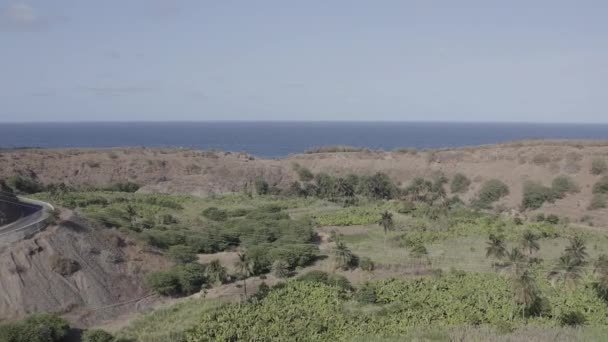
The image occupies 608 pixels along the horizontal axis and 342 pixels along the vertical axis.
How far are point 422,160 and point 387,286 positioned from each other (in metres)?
88.8

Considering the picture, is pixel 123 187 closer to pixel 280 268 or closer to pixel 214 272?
pixel 280 268

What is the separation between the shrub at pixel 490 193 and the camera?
111 meters

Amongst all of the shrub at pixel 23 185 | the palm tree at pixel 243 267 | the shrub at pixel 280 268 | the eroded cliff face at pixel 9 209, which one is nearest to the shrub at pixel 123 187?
the shrub at pixel 23 185

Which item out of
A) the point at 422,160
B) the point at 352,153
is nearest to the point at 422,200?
the point at 422,160

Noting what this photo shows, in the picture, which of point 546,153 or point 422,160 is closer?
point 546,153

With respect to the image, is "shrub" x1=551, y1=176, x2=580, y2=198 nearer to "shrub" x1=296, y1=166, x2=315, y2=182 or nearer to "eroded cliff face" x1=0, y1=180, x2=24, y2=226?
"shrub" x1=296, y1=166, x2=315, y2=182

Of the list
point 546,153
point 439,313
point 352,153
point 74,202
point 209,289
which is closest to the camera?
point 439,313

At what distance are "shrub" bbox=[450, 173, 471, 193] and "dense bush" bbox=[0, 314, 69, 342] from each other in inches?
3702

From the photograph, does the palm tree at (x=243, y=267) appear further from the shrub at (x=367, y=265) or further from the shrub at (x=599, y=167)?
the shrub at (x=599, y=167)

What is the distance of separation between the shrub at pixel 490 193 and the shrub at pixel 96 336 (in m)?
83.6

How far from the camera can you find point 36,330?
128 feet

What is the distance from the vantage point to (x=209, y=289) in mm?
53000

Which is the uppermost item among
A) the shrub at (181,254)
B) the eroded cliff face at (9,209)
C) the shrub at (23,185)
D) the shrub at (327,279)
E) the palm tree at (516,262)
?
the eroded cliff face at (9,209)

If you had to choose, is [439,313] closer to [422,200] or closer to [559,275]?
[559,275]
